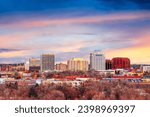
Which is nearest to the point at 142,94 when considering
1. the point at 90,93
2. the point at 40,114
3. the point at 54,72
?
the point at 90,93

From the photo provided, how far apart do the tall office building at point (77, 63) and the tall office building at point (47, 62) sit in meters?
0.41

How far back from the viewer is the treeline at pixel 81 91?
8.79 metres

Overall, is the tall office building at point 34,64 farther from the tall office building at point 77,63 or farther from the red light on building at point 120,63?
the red light on building at point 120,63

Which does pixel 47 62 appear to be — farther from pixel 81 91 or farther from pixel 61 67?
pixel 81 91

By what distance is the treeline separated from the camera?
879cm

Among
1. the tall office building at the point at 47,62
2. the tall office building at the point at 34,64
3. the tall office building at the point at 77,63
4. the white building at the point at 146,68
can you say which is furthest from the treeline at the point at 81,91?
the tall office building at the point at 34,64

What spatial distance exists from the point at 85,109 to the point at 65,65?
6137 mm

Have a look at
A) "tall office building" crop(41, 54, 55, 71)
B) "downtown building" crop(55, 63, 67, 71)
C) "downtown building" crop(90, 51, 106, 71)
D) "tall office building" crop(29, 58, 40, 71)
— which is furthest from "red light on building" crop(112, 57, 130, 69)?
"tall office building" crop(29, 58, 40, 71)

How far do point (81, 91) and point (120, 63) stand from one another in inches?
66.1

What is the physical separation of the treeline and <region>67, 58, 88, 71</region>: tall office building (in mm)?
746

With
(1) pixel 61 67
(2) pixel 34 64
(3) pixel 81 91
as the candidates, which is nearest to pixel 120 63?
(1) pixel 61 67

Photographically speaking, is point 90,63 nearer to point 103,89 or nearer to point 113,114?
point 103,89

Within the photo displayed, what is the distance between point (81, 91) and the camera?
995 cm

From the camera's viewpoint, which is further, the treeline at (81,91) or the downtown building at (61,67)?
the downtown building at (61,67)
